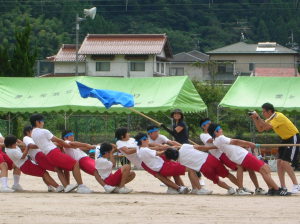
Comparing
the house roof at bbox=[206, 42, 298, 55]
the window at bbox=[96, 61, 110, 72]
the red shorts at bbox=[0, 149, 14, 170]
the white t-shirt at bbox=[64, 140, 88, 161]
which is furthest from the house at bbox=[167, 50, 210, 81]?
the white t-shirt at bbox=[64, 140, 88, 161]

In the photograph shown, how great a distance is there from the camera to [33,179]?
23.8m

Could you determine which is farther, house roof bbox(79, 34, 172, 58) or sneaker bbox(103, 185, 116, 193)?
house roof bbox(79, 34, 172, 58)

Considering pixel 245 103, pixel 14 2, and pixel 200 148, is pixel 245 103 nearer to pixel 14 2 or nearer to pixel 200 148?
pixel 200 148

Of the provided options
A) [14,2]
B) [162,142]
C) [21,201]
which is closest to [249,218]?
[21,201]

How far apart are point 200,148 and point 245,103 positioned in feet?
35.9

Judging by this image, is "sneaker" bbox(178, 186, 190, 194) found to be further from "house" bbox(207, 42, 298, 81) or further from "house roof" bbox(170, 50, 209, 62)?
"house roof" bbox(170, 50, 209, 62)

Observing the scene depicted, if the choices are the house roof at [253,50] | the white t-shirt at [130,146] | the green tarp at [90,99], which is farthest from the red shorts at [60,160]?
the house roof at [253,50]

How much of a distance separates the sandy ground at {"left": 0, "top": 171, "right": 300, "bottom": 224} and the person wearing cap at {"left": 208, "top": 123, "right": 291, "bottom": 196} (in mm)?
460

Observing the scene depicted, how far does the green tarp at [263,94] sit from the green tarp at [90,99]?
116 cm

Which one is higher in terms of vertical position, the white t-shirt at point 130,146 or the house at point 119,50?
the white t-shirt at point 130,146

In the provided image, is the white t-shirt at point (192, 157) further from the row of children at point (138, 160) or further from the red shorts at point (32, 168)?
the red shorts at point (32, 168)

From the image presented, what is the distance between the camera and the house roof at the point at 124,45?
77.6 metres

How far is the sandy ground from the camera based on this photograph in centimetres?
1273

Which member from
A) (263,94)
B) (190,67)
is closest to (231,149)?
(263,94)
